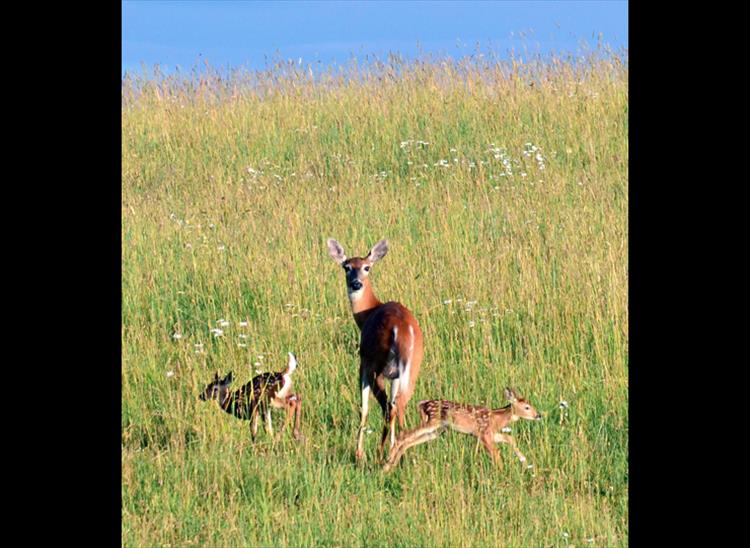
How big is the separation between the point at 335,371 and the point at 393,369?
3.36 feet

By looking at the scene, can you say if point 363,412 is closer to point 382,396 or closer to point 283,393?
point 382,396

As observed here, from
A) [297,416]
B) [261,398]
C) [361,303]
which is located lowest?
[297,416]

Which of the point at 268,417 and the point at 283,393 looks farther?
the point at 283,393

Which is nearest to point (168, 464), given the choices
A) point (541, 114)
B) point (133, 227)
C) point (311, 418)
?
point (311, 418)

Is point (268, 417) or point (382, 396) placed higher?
point (382, 396)

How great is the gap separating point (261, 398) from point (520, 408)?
4.66 ft

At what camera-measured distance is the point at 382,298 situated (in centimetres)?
752

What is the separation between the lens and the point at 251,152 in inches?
505

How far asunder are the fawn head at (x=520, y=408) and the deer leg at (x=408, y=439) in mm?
504

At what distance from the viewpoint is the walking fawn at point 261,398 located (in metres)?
5.70

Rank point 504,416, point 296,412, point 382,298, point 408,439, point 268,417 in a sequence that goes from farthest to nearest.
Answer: point 382,298, point 296,412, point 268,417, point 504,416, point 408,439

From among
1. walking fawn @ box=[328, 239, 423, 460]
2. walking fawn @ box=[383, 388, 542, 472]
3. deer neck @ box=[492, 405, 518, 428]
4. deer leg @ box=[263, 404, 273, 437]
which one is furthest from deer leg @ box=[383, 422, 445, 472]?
deer leg @ box=[263, 404, 273, 437]

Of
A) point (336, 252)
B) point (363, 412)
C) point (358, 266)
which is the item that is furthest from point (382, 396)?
point (336, 252)
